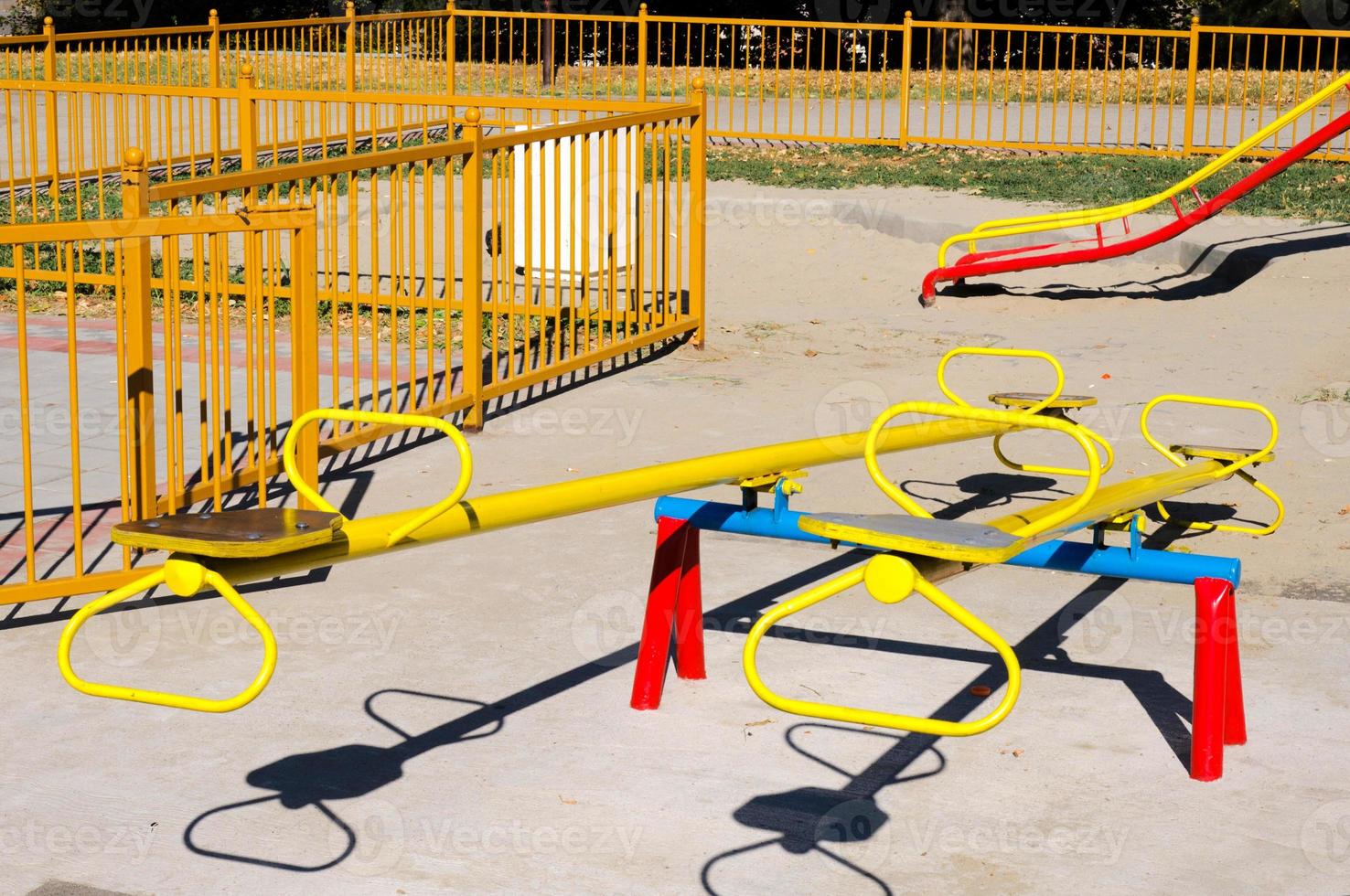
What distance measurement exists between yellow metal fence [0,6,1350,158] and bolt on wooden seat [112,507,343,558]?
11.9m

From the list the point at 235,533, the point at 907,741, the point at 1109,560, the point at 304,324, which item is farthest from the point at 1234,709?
the point at 304,324

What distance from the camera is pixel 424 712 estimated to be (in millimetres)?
5137

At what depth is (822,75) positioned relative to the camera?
2050 centimetres

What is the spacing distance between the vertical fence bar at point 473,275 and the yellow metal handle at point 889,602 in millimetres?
5039

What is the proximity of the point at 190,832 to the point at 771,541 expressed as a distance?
10.4ft

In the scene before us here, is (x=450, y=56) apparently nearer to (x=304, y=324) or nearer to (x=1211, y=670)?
(x=304, y=324)

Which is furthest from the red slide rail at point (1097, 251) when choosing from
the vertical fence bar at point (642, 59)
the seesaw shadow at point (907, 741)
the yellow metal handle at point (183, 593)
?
the yellow metal handle at point (183, 593)

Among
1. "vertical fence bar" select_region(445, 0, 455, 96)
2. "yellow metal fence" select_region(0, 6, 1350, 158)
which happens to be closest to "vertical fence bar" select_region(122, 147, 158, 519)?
"yellow metal fence" select_region(0, 6, 1350, 158)

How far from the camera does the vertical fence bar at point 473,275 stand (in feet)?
27.6

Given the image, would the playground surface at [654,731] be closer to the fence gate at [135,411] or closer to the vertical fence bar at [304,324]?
the fence gate at [135,411]

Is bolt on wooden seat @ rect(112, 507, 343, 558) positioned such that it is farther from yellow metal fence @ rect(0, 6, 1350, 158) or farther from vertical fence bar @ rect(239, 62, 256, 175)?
yellow metal fence @ rect(0, 6, 1350, 158)

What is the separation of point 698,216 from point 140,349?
5396mm

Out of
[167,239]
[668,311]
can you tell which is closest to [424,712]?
[167,239]

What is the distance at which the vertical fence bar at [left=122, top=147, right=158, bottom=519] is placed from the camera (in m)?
5.78
